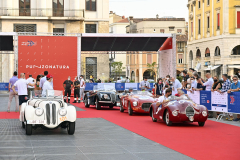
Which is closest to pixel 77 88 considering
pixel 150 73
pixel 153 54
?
pixel 153 54

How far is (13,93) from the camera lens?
19578 mm

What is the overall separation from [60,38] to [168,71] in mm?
7398

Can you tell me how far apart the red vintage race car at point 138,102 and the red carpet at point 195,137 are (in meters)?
2.36

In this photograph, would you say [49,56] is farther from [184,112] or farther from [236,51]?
[236,51]

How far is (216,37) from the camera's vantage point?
5834 cm

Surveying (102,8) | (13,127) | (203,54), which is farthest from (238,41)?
(13,127)

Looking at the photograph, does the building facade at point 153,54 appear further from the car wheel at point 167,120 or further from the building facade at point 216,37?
the car wheel at point 167,120

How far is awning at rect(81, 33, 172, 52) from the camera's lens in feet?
91.0

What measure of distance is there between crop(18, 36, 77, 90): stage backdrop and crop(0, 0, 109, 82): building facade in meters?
16.5

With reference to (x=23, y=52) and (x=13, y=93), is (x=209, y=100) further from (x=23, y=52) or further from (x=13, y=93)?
(x=23, y=52)

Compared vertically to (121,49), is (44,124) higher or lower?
lower

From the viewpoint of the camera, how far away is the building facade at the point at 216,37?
184 ft

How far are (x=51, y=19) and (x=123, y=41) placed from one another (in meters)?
16.7

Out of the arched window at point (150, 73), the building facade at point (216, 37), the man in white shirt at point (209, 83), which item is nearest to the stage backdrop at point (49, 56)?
the man in white shirt at point (209, 83)
